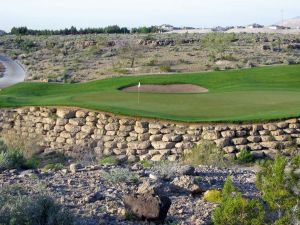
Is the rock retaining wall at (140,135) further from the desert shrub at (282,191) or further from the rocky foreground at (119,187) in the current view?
the desert shrub at (282,191)

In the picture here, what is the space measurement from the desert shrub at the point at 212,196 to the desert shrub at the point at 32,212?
2.58 metres

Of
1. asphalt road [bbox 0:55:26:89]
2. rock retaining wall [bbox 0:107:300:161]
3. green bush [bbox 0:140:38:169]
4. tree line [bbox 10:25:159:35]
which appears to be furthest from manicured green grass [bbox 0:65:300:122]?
tree line [bbox 10:25:159:35]

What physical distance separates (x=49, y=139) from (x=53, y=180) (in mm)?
10678

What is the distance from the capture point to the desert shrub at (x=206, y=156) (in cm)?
1573

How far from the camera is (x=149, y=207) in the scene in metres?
8.48

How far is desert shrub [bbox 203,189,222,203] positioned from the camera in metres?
9.66

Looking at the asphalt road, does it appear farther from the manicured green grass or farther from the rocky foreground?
the rocky foreground

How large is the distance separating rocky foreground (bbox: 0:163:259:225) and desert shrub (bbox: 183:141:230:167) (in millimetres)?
2932

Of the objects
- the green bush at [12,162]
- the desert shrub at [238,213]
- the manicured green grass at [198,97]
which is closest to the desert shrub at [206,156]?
the manicured green grass at [198,97]

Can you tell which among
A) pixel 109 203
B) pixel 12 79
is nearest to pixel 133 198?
pixel 109 203

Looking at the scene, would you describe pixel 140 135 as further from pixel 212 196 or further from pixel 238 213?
pixel 238 213

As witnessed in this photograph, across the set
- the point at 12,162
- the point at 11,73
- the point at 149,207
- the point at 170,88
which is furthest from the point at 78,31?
the point at 149,207

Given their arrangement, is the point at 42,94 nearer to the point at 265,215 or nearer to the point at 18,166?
the point at 18,166

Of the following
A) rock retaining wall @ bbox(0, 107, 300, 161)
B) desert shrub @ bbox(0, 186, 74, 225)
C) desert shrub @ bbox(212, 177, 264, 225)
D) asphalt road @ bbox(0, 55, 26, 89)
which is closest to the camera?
desert shrub @ bbox(212, 177, 264, 225)
